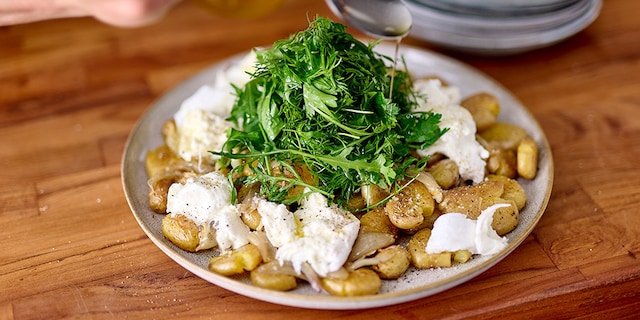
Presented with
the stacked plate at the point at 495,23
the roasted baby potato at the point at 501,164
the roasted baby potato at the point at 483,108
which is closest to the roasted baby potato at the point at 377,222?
the roasted baby potato at the point at 501,164

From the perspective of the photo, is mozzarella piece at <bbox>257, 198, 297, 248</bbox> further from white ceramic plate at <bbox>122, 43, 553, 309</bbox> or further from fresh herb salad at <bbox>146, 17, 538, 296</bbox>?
white ceramic plate at <bbox>122, 43, 553, 309</bbox>

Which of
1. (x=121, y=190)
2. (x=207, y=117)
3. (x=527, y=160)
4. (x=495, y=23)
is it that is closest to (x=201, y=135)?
(x=207, y=117)

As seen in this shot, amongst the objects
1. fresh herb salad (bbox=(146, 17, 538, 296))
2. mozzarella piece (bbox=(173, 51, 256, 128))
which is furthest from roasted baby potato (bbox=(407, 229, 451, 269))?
mozzarella piece (bbox=(173, 51, 256, 128))

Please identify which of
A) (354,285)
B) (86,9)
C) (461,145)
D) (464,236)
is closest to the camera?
(354,285)

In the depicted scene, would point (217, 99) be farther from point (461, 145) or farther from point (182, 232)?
point (461, 145)

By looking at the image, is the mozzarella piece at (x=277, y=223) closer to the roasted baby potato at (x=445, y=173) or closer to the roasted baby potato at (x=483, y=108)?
the roasted baby potato at (x=445, y=173)

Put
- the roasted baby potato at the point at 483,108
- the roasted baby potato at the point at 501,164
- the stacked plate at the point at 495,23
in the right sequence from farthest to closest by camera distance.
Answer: the stacked plate at the point at 495,23
the roasted baby potato at the point at 483,108
the roasted baby potato at the point at 501,164

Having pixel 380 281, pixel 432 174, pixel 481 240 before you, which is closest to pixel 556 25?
pixel 432 174
